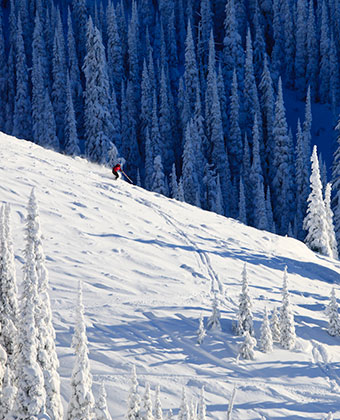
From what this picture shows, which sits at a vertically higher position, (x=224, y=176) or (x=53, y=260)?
(x=224, y=176)

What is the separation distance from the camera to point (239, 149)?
6981 centimetres

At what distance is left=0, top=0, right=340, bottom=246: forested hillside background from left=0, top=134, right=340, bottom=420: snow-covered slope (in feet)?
92.7

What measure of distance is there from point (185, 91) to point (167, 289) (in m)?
55.8

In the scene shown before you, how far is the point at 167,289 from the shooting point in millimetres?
18047

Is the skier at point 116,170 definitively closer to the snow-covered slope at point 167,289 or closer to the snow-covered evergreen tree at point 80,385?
the snow-covered slope at point 167,289

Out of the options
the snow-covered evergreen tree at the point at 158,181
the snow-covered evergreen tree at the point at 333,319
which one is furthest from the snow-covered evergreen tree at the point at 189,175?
the snow-covered evergreen tree at the point at 333,319

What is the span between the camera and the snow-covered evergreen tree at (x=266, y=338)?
16.1 meters

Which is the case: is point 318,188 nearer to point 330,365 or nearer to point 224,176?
point 330,365

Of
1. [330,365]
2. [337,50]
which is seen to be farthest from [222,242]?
[337,50]

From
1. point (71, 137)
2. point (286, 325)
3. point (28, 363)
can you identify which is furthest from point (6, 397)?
point (71, 137)

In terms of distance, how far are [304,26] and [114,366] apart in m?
80.5

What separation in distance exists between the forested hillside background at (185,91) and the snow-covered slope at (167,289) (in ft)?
92.7

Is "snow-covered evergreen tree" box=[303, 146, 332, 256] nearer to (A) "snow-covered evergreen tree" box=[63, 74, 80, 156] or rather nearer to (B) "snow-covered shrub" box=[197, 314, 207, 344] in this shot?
(B) "snow-covered shrub" box=[197, 314, 207, 344]

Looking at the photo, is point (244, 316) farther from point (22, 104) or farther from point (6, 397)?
point (22, 104)
